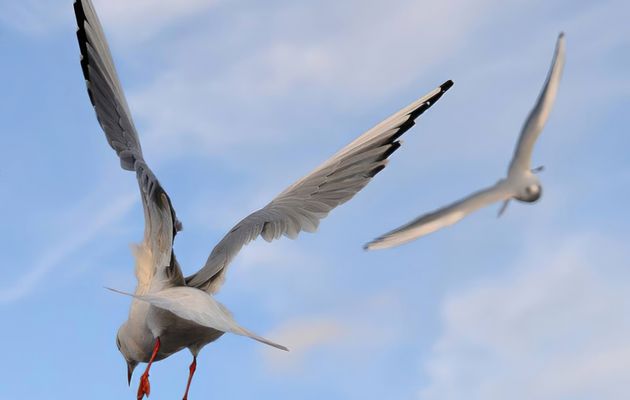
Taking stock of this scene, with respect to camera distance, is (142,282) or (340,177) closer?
(142,282)

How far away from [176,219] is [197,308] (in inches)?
47.5

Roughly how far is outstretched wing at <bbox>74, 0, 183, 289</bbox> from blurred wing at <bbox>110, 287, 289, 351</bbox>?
1.89ft

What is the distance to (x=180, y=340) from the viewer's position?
7.02m

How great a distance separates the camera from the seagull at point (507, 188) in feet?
9.02

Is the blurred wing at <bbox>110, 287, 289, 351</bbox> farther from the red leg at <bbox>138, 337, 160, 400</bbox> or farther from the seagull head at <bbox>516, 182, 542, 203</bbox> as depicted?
the seagull head at <bbox>516, 182, 542, 203</bbox>

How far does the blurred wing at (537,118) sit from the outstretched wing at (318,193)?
→ 457 cm

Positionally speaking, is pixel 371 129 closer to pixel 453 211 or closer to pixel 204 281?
pixel 204 281

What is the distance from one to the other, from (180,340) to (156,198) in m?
1.09

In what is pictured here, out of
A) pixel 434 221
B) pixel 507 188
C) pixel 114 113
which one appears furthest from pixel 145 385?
pixel 507 188

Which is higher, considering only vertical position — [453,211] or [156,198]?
[156,198]

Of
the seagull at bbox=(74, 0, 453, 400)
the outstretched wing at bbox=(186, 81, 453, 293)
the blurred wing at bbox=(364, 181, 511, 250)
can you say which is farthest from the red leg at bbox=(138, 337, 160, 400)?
the blurred wing at bbox=(364, 181, 511, 250)

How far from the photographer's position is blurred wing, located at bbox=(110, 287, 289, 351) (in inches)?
232

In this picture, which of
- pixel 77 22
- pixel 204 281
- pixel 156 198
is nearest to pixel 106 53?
pixel 77 22

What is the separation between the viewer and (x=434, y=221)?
2.86m
